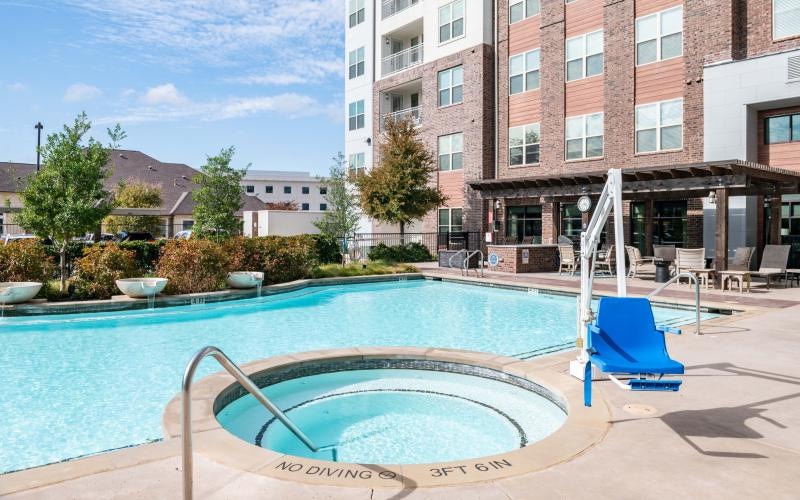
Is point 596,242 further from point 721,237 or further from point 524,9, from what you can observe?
point 524,9

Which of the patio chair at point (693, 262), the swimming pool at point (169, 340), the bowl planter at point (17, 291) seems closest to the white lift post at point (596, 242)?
the swimming pool at point (169, 340)

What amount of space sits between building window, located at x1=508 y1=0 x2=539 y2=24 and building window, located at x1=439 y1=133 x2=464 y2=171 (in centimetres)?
586

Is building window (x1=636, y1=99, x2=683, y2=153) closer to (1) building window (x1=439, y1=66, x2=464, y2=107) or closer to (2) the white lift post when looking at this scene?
(1) building window (x1=439, y1=66, x2=464, y2=107)

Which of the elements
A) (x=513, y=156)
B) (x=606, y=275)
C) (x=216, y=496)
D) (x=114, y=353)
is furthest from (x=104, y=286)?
(x=513, y=156)

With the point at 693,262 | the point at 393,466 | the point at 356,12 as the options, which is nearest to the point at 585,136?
the point at 693,262

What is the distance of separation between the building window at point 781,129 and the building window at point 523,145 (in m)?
8.83

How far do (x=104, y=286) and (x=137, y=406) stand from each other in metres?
8.49

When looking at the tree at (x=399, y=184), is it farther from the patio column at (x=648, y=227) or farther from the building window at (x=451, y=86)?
the patio column at (x=648, y=227)

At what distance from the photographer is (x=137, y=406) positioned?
6434mm

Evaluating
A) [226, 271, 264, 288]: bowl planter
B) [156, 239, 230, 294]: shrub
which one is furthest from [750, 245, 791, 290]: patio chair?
[156, 239, 230, 294]: shrub

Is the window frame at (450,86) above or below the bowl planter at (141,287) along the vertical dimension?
above

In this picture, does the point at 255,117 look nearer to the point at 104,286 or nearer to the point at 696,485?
the point at 104,286

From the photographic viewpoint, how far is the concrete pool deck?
134 inches

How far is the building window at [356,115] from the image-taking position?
108 feet
